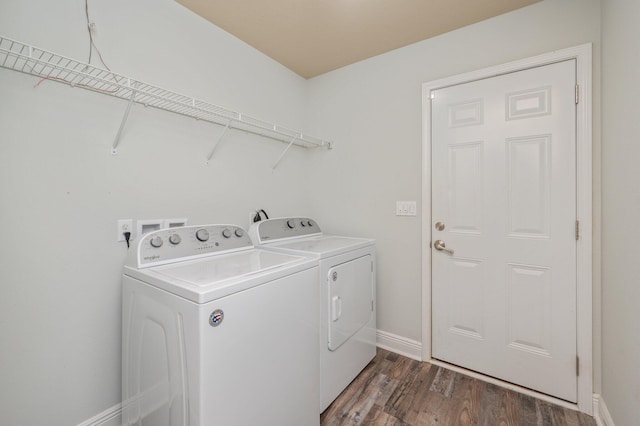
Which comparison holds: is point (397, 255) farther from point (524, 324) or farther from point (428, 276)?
point (524, 324)

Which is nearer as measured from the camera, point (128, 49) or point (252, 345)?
point (252, 345)

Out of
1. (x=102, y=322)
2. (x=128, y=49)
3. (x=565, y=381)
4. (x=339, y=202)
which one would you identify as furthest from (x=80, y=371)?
(x=565, y=381)

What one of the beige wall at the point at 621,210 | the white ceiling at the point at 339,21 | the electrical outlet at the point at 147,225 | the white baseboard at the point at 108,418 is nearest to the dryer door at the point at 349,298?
the electrical outlet at the point at 147,225

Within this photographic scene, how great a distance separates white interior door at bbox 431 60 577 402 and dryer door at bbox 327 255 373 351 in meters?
0.51

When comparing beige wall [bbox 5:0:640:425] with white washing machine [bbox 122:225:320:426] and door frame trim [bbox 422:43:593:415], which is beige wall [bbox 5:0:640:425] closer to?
door frame trim [bbox 422:43:593:415]

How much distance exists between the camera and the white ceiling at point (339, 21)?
1.64m

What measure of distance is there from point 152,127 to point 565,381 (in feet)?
9.14

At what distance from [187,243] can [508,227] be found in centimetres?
193

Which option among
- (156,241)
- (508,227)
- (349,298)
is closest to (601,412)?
(508,227)

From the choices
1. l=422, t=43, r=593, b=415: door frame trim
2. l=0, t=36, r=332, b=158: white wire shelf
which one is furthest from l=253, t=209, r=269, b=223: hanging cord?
l=422, t=43, r=593, b=415: door frame trim

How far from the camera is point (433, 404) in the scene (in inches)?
62.9

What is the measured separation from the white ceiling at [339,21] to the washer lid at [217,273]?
4.97 feet

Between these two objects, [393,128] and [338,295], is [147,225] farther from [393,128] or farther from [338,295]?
[393,128]

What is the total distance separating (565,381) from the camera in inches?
62.1
